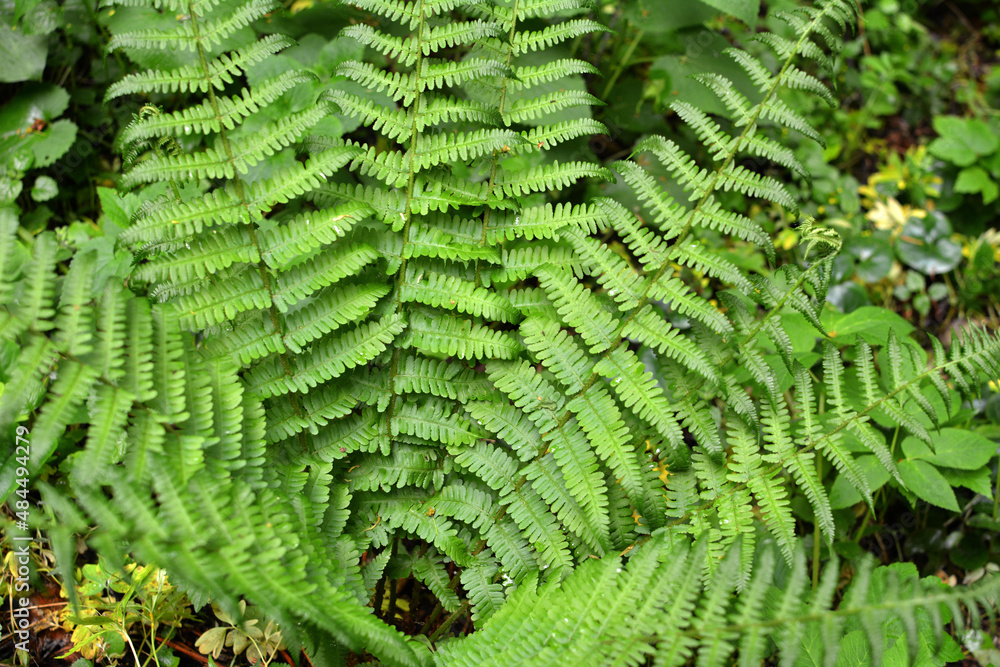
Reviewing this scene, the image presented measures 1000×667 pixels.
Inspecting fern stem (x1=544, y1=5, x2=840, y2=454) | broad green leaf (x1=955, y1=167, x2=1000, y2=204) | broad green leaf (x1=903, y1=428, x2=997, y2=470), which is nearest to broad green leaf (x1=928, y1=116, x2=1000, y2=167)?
broad green leaf (x1=955, y1=167, x2=1000, y2=204)

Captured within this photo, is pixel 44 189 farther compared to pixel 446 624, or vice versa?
pixel 44 189

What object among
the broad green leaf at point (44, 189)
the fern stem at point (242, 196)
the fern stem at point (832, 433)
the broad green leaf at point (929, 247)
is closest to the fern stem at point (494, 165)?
the fern stem at point (242, 196)

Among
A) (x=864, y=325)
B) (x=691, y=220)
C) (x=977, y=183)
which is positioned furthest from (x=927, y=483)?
(x=977, y=183)

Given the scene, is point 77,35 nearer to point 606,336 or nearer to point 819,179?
point 606,336

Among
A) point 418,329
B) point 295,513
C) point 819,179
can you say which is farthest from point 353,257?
point 819,179

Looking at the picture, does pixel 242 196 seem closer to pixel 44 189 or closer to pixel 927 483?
pixel 44 189
